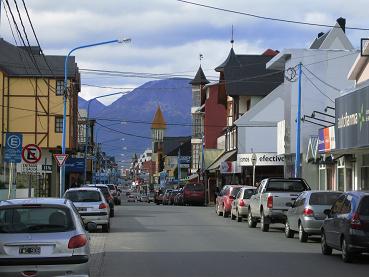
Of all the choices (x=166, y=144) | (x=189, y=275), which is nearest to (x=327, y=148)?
(x=189, y=275)

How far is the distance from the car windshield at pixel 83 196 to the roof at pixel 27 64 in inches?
1350

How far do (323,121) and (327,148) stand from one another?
11.3 metres

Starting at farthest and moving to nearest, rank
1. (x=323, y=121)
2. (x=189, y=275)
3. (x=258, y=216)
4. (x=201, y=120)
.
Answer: (x=201, y=120)
(x=323, y=121)
(x=258, y=216)
(x=189, y=275)

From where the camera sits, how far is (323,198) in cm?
2070

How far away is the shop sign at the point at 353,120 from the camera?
24734mm

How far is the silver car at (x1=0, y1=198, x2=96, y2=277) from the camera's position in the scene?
10062mm

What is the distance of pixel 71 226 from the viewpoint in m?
10.5

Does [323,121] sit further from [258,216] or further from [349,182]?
[258,216]

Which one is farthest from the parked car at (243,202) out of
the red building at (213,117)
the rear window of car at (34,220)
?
the red building at (213,117)

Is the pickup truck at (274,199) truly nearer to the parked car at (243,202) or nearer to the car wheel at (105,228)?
the parked car at (243,202)

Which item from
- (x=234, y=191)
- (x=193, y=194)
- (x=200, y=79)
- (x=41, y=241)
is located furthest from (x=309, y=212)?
(x=200, y=79)

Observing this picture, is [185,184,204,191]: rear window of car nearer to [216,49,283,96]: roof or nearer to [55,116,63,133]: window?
[216,49,283,96]: roof

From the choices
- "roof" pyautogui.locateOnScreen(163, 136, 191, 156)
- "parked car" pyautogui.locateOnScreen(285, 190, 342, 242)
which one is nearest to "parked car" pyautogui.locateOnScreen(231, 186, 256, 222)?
"parked car" pyautogui.locateOnScreen(285, 190, 342, 242)

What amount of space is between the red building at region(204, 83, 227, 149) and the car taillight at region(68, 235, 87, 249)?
217 ft
